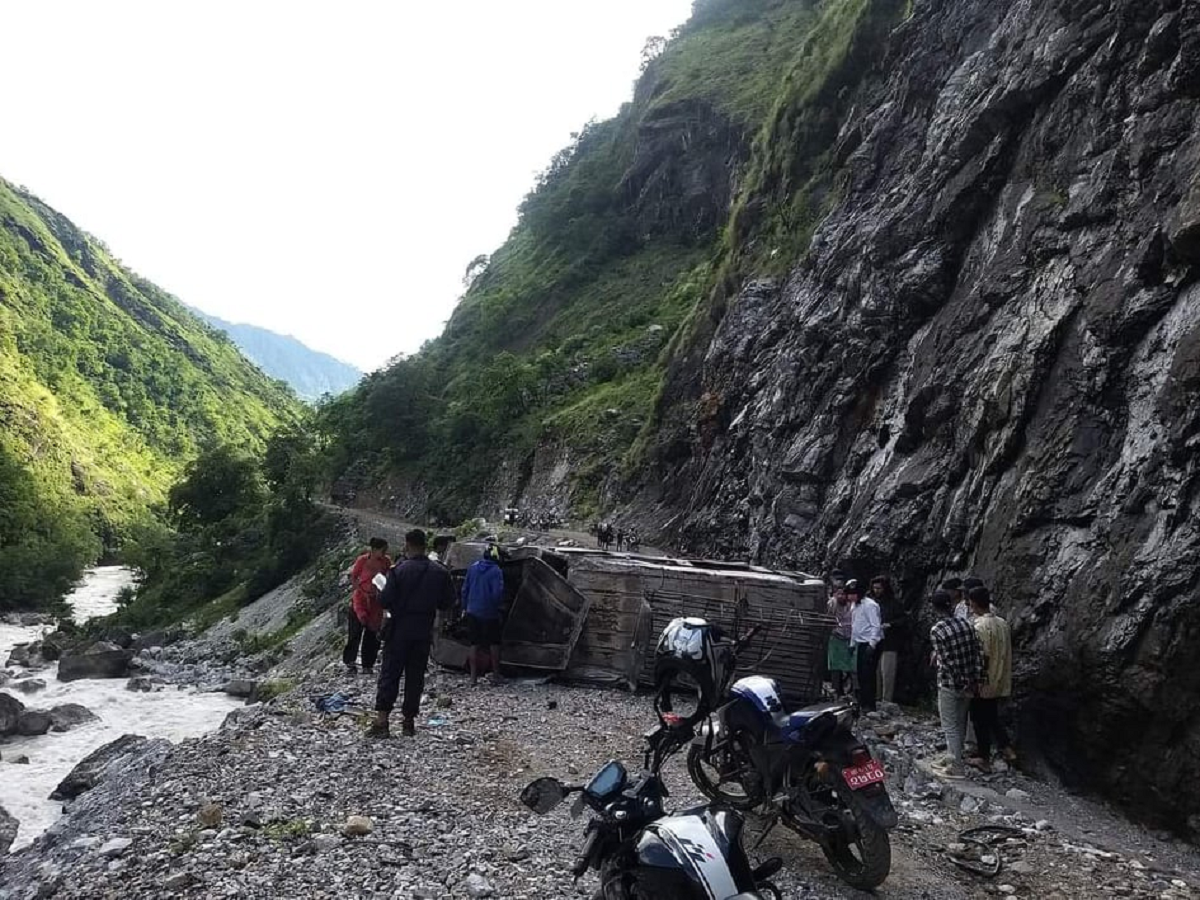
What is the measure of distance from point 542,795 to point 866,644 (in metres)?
7.14

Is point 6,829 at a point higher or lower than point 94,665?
higher

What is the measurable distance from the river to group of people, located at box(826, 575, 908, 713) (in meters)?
10.8

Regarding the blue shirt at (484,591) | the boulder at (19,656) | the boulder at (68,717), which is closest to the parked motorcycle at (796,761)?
the blue shirt at (484,591)

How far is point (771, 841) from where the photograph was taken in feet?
20.5

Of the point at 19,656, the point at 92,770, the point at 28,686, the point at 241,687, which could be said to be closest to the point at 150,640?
the point at 19,656

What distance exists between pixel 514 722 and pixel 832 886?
4.76 m

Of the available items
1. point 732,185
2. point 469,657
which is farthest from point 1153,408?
point 732,185

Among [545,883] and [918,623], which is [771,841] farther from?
[918,623]

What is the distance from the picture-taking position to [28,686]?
25344 millimetres

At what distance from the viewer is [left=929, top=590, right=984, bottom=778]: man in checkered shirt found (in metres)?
7.89

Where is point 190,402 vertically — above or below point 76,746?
above

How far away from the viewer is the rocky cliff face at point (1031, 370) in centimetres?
757

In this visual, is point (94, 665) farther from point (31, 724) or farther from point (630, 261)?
point (630, 261)

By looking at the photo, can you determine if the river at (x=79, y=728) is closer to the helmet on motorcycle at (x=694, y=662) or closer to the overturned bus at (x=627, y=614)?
the overturned bus at (x=627, y=614)
